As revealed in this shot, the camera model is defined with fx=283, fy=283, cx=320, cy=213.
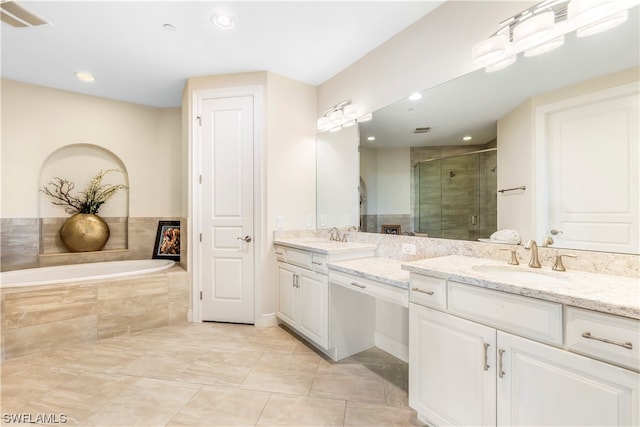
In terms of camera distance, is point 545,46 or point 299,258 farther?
point 299,258

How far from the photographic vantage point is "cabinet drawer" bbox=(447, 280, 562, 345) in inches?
41.4

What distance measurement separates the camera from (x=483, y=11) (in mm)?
1753

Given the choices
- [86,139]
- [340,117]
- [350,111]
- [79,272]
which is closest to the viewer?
[350,111]

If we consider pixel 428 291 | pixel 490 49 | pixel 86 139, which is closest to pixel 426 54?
pixel 490 49

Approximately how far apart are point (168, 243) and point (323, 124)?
8.58ft

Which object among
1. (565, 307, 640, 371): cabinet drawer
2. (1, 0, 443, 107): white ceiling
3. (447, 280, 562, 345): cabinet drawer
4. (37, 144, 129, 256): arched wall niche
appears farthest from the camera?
(37, 144, 129, 256): arched wall niche

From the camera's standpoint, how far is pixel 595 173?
1.35 meters

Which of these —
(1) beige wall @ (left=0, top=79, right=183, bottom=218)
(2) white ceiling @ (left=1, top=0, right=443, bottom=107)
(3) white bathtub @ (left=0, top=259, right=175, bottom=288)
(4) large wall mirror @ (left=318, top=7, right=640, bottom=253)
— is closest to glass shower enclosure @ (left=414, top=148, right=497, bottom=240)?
(4) large wall mirror @ (left=318, top=7, right=640, bottom=253)

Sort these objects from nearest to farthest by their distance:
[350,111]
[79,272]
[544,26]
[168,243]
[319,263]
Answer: [544,26]
[319,263]
[350,111]
[79,272]
[168,243]

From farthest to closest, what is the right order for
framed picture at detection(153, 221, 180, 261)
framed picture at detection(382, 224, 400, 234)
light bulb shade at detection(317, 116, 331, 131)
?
framed picture at detection(153, 221, 180, 261) → light bulb shade at detection(317, 116, 331, 131) → framed picture at detection(382, 224, 400, 234)

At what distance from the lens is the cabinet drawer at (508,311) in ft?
3.45

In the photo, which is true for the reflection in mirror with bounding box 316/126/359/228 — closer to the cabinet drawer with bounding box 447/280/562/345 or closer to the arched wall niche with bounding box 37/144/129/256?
the cabinet drawer with bounding box 447/280/562/345

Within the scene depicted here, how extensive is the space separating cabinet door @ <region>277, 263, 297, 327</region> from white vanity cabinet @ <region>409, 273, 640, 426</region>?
1.33 metres

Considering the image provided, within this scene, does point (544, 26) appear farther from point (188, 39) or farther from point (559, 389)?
point (188, 39)
